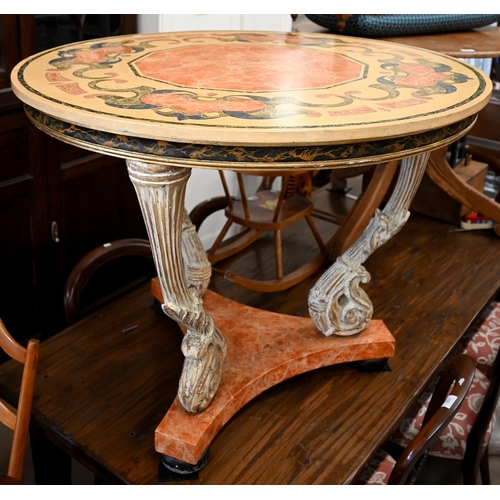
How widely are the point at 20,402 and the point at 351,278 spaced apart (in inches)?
31.8

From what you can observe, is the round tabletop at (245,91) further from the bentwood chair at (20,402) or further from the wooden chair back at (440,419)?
the wooden chair back at (440,419)

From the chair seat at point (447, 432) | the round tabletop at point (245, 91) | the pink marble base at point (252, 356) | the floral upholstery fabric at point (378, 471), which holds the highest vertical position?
the round tabletop at point (245, 91)

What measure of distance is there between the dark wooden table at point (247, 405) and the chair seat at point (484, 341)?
0.38ft

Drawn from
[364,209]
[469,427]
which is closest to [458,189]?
[364,209]

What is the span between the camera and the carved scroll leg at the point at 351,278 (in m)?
1.57

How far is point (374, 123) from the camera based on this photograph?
1.03 m

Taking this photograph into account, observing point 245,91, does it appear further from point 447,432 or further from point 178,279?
point 447,432

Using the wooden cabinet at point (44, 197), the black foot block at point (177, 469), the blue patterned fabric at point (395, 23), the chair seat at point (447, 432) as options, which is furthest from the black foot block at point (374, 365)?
the wooden cabinet at point (44, 197)

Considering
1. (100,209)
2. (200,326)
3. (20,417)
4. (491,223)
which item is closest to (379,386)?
(200,326)

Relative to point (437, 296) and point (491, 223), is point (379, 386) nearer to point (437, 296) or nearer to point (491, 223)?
point (437, 296)

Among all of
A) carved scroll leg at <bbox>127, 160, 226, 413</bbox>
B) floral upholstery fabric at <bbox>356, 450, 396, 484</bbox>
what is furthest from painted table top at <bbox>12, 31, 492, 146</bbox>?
floral upholstery fabric at <bbox>356, 450, 396, 484</bbox>

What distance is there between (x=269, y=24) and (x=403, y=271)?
1.58 metres

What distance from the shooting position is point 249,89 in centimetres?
122

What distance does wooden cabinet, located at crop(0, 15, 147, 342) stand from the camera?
6.63 ft
